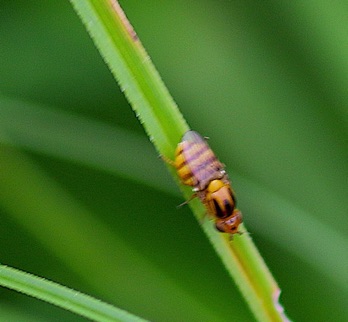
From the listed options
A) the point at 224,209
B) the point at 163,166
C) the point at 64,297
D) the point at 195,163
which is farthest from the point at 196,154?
the point at 163,166

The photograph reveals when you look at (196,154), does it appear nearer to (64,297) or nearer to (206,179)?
(206,179)

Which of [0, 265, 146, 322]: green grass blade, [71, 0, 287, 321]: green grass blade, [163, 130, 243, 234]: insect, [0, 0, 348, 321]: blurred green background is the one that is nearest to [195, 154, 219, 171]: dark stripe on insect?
[163, 130, 243, 234]: insect

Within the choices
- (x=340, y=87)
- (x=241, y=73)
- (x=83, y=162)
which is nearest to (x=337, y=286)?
(x=340, y=87)

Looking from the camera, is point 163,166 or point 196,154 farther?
point 163,166

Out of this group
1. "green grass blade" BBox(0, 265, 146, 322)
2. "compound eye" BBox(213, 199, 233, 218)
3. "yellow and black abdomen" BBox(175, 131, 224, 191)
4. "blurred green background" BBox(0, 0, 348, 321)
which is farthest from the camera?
"blurred green background" BBox(0, 0, 348, 321)

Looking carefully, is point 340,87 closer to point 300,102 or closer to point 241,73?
point 300,102

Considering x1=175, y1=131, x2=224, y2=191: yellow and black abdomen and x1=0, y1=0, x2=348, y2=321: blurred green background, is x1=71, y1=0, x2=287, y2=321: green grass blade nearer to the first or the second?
x1=175, y1=131, x2=224, y2=191: yellow and black abdomen
